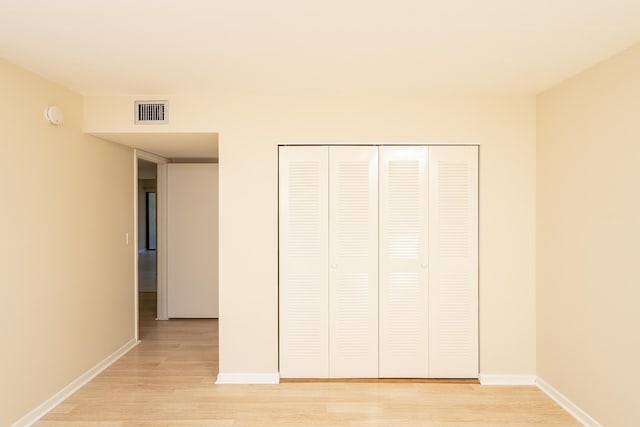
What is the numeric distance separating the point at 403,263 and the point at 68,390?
2.86 meters

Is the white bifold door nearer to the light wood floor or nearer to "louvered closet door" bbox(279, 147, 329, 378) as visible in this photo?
"louvered closet door" bbox(279, 147, 329, 378)

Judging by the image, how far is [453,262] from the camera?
11.6 feet

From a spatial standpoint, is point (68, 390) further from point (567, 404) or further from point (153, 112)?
point (567, 404)

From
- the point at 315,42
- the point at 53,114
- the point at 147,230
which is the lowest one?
the point at 147,230

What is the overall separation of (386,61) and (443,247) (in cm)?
163

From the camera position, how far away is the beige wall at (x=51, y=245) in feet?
8.83

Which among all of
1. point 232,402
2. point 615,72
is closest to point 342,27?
point 615,72

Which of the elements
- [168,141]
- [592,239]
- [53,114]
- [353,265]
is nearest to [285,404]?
[353,265]

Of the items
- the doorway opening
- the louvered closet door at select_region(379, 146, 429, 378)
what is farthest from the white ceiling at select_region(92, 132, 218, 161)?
the doorway opening

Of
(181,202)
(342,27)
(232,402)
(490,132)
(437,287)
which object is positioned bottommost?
(232,402)

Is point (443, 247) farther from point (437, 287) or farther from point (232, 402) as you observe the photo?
point (232, 402)

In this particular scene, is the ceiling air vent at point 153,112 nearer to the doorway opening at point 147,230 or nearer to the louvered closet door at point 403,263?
the louvered closet door at point 403,263

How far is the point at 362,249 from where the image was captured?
355 cm

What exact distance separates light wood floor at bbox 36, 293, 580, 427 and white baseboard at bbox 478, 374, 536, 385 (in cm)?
8
